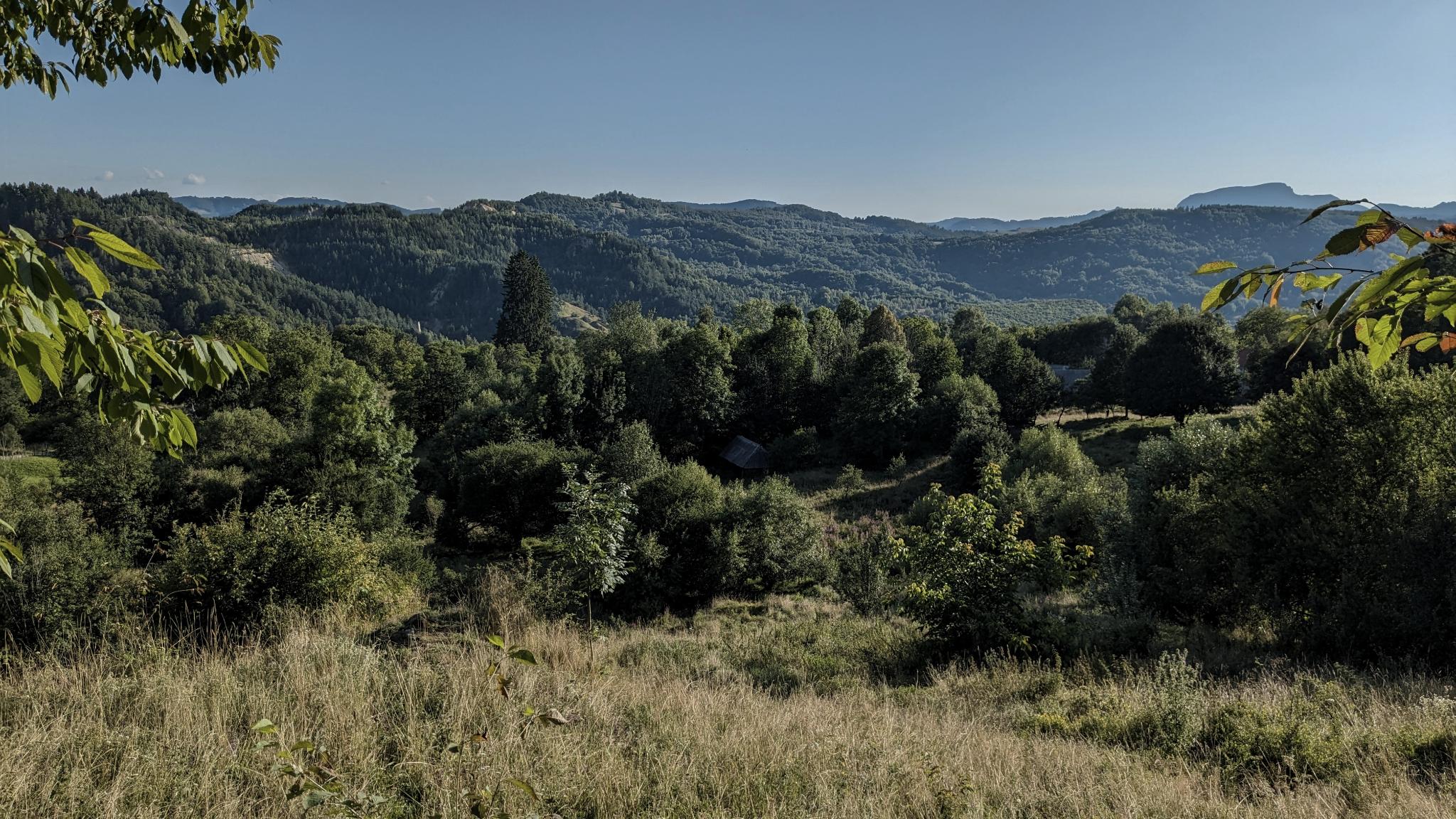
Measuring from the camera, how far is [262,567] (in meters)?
11.7

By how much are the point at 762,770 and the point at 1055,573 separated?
27.0 feet

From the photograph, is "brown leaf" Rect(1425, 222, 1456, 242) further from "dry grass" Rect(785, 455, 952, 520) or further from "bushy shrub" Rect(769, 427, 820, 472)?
"bushy shrub" Rect(769, 427, 820, 472)

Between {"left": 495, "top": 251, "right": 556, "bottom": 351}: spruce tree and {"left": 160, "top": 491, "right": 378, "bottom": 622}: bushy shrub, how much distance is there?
197ft

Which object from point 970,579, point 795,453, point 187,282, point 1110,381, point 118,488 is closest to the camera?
point 970,579

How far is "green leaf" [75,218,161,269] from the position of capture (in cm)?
161

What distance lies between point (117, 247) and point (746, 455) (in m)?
41.3

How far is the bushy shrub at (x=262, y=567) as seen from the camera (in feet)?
37.0

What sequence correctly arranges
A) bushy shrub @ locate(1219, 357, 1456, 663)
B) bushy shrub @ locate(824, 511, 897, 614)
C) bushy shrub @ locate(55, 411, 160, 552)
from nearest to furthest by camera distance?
bushy shrub @ locate(1219, 357, 1456, 663)
bushy shrub @ locate(824, 511, 897, 614)
bushy shrub @ locate(55, 411, 160, 552)

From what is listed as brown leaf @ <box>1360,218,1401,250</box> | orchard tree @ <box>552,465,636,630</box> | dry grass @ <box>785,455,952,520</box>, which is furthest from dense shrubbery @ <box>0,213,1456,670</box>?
brown leaf @ <box>1360,218,1401,250</box>

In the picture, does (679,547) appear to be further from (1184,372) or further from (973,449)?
(1184,372)

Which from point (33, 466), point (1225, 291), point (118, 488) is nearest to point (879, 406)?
point (118, 488)

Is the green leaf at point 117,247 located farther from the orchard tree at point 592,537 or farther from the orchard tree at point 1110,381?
→ the orchard tree at point 1110,381

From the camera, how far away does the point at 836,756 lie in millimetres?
4285

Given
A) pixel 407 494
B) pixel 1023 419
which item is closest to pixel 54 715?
pixel 407 494
